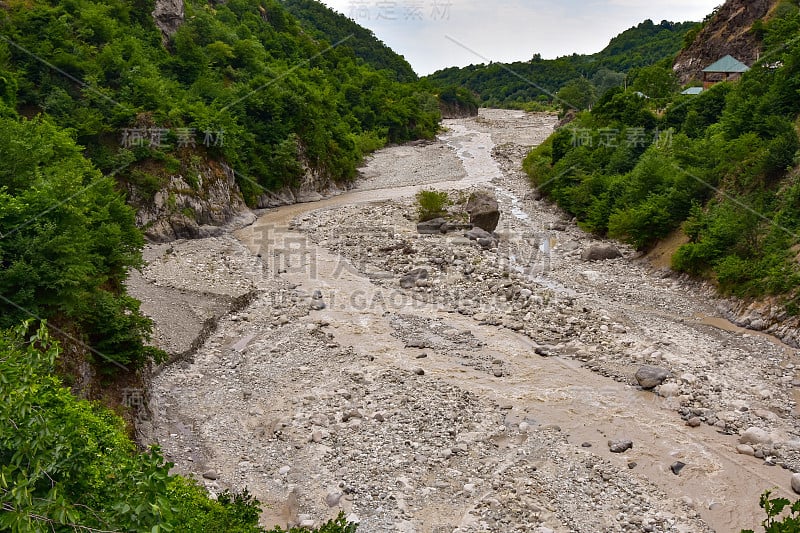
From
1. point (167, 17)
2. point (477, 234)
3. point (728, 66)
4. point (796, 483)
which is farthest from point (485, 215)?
point (167, 17)

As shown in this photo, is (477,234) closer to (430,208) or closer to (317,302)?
(430,208)

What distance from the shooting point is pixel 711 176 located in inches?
915

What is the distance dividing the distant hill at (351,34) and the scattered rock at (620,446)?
86.9 metres

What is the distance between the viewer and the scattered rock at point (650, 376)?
13.9m

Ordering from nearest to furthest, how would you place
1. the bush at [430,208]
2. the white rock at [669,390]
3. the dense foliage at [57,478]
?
the dense foliage at [57,478]
the white rock at [669,390]
the bush at [430,208]

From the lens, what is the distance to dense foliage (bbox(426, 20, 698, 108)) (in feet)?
370

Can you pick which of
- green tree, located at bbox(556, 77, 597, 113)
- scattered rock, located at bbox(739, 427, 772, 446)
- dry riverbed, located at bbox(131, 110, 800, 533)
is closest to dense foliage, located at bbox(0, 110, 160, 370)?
dry riverbed, located at bbox(131, 110, 800, 533)

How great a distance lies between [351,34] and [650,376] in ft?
309

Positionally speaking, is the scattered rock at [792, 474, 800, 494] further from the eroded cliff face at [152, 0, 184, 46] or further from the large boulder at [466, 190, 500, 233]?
the eroded cliff face at [152, 0, 184, 46]

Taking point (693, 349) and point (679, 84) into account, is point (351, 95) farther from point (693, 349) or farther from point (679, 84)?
point (693, 349)

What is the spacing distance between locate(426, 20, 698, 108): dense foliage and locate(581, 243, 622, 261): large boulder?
306 ft

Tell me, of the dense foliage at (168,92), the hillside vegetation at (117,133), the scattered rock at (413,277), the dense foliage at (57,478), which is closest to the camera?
the dense foliage at (57,478)

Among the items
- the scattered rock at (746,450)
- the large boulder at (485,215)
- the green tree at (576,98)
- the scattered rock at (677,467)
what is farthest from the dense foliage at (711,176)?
the green tree at (576,98)

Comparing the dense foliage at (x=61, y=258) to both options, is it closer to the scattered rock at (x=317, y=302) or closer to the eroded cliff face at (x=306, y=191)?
the scattered rock at (x=317, y=302)
